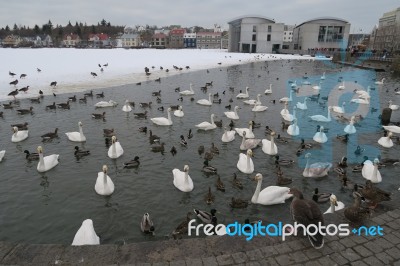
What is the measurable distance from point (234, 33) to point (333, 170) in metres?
122

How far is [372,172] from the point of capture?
11.6m

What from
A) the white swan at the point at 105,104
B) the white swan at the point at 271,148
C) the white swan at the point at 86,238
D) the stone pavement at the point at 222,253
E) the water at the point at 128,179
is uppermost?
the stone pavement at the point at 222,253

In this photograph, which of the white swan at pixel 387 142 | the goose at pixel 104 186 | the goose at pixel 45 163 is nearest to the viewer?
the goose at pixel 104 186

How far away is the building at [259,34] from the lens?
114m

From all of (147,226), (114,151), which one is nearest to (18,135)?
A: (114,151)

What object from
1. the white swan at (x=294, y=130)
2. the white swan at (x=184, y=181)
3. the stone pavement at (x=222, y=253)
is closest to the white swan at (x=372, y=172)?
the stone pavement at (x=222, y=253)

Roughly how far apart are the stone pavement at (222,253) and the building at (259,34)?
4557 inches

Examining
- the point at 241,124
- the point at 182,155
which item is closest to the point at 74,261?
the point at 182,155

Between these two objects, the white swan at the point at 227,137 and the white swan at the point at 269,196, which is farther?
the white swan at the point at 227,137

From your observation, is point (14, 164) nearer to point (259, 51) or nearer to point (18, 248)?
point (18, 248)

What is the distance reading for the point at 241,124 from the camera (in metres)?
19.6

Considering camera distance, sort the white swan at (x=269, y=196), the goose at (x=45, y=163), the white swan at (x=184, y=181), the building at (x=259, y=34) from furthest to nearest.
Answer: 1. the building at (x=259, y=34)
2. the goose at (x=45, y=163)
3. the white swan at (x=184, y=181)
4. the white swan at (x=269, y=196)

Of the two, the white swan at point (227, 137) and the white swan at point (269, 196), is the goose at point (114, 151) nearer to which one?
the white swan at point (227, 137)

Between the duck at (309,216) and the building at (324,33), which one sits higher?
the building at (324,33)
